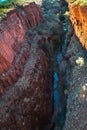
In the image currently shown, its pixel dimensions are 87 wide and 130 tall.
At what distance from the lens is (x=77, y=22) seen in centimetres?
2220

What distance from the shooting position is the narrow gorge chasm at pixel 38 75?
59.3ft

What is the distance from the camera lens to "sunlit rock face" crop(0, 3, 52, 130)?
61.0ft

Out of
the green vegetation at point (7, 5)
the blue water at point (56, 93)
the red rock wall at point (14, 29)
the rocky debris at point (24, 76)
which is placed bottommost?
the blue water at point (56, 93)

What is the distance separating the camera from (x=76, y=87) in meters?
18.6

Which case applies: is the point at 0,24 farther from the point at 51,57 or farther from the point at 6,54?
the point at 51,57

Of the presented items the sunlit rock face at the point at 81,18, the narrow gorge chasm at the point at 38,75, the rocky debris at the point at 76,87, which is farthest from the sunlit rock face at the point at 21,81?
the sunlit rock face at the point at 81,18

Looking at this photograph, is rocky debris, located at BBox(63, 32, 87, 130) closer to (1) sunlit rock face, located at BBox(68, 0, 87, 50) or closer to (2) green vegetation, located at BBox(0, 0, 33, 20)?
(1) sunlit rock face, located at BBox(68, 0, 87, 50)

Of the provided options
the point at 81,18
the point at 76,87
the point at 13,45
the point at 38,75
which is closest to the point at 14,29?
the point at 13,45

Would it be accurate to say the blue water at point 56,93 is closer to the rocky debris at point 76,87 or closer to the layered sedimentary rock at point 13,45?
the rocky debris at point 76,87

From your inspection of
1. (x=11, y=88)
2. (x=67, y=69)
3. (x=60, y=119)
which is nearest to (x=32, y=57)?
(x=67, y=69)

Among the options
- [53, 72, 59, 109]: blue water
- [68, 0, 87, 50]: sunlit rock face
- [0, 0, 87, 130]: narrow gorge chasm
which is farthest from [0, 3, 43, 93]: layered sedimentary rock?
[68, 0, 87, 50]: sunlit rock face

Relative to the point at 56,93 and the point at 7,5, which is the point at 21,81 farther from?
the point at 7,5

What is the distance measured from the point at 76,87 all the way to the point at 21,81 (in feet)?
14.2

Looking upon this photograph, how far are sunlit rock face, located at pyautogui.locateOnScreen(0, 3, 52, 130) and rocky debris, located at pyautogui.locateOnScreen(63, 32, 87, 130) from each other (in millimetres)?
2456
